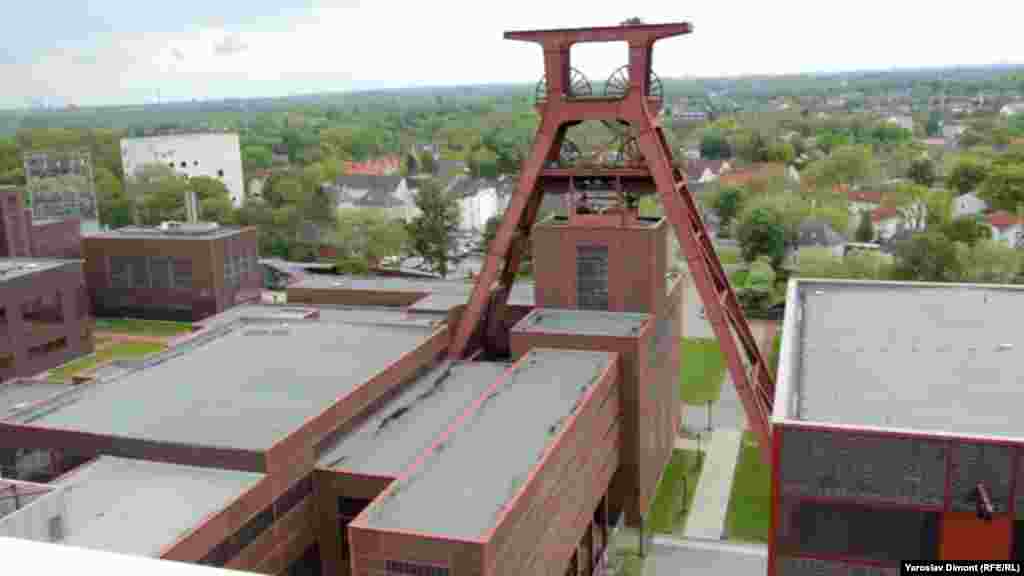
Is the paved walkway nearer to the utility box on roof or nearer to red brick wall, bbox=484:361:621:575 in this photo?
red brick wall, bbox=484:361:621:575

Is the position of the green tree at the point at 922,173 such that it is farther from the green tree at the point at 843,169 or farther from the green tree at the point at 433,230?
the green tree at the point at 433,230

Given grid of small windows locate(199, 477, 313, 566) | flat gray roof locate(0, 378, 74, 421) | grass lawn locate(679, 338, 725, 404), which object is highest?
grid of small windows locate(199, 477, 313, 566)

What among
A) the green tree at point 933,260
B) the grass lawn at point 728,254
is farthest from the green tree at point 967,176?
the green tree at point 933,260

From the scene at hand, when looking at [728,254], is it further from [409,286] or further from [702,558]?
[702,558]

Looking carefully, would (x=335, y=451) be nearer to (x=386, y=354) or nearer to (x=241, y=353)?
(x=386, y=354)

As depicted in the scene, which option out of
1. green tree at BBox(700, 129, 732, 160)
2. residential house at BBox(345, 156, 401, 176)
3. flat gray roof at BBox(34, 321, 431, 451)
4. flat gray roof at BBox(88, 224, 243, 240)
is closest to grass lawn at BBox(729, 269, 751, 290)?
flat gray roof at BBox(88, 224, 243, 240)

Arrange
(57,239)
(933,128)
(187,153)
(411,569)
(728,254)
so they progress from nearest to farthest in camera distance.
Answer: (411,569) → (57,239) → (728,254) → (187,153) → (933,128)

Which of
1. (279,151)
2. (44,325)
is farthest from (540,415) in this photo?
(279,151)
